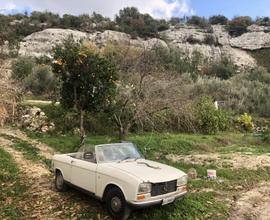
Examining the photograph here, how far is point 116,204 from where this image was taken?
7.09m

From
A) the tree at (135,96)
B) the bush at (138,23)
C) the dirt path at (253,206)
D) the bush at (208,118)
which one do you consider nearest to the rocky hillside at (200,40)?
the bush at (138,23)

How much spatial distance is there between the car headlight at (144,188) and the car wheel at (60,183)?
3.02 m

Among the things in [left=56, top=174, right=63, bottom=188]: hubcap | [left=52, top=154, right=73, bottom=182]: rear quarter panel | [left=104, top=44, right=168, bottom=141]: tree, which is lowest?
[left=56, top=174, right=63, bottom=188]: hubcap

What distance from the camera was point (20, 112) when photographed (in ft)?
65.0

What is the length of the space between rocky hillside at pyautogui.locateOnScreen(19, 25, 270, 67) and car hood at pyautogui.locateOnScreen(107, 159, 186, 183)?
45.4 metres

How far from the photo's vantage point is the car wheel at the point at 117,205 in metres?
6.93

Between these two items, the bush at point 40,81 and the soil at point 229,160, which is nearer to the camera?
the soil at point 229,160

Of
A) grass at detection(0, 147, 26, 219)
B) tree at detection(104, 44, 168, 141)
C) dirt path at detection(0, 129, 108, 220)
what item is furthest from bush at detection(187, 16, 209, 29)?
dirt path at detection(0, 129, 108, 220)

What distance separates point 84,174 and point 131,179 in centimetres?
172

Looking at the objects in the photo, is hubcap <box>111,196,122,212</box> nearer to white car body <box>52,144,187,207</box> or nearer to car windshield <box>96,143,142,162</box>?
white car body <box>52,144,187,207</box>

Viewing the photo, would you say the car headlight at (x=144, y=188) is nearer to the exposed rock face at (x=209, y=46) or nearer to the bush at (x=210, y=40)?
the exposed rock face at (x=209, y=46)

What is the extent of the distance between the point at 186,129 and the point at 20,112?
9692 mm

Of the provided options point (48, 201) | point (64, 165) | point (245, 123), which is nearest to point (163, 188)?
point (64, 165)

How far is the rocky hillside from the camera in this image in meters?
52.9
